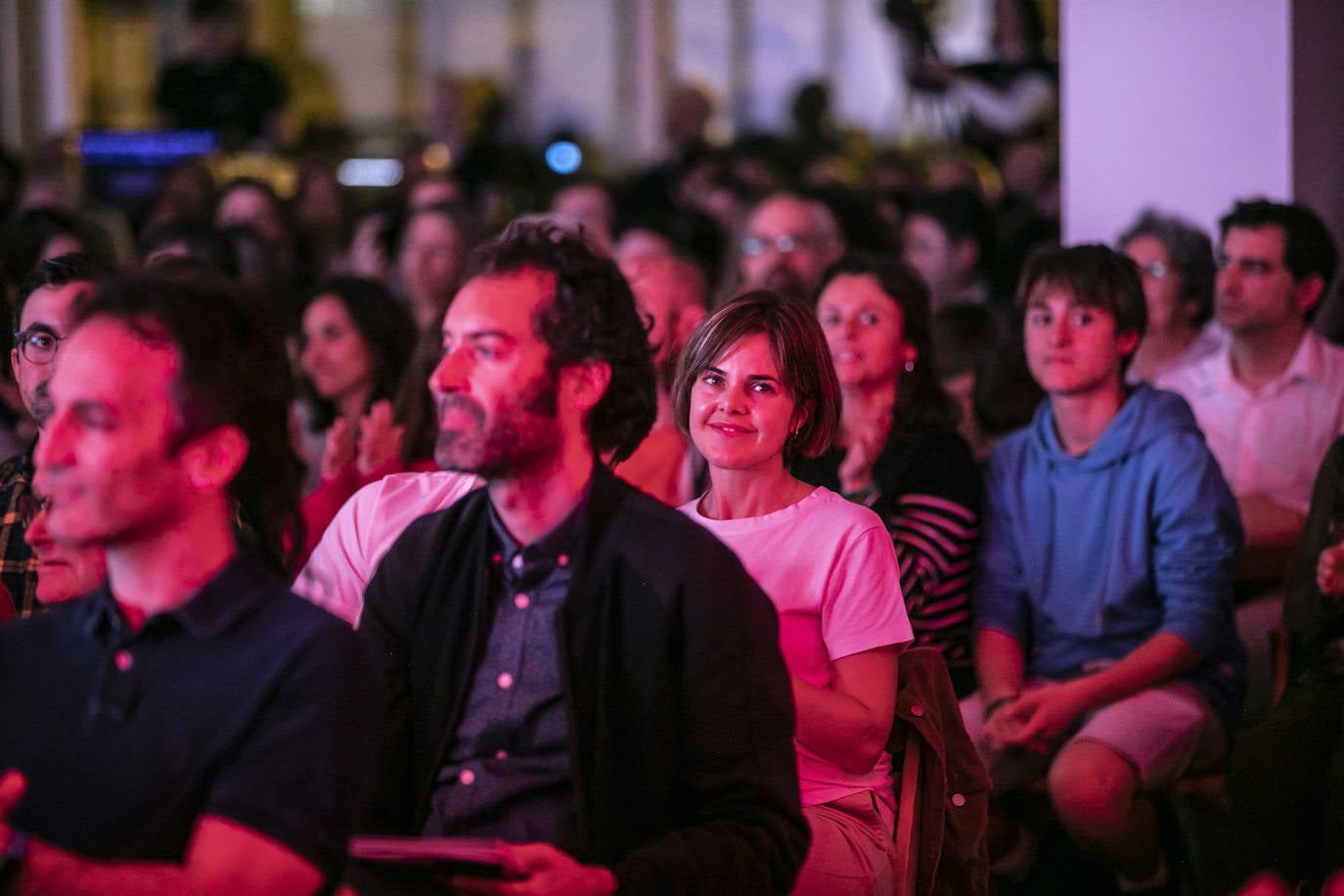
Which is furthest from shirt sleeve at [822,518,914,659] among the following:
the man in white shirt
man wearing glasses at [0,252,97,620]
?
the man in white shirt

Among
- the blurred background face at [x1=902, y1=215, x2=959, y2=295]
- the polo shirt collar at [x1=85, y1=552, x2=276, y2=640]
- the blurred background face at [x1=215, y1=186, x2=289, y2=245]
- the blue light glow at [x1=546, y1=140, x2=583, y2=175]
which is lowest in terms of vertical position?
the polo shirt collar at [x1=85, y1=552, x2=276, y2=640]

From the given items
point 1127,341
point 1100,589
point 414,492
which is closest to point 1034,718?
point 1100,589

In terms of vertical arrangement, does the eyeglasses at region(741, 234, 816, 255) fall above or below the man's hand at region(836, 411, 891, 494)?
above

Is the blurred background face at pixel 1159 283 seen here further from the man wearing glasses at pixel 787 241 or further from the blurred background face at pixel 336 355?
the blurred background face at pixel 336 355

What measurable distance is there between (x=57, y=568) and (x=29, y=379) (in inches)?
18.3

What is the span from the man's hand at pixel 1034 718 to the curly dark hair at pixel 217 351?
67.7 inches

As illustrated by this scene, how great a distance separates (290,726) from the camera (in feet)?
4.86

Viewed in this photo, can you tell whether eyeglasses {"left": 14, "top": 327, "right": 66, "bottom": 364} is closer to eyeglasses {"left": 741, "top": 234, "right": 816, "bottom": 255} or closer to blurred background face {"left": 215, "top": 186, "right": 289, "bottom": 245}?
eyeglasses {"left": 741, "top": 234, "right": 816, "bottom": 255}

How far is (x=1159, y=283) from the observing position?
13.7 feet

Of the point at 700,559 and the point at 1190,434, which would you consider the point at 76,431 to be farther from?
the point at 1190,434

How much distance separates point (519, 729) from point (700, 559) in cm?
30

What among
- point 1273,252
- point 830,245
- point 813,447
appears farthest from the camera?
point 830,245

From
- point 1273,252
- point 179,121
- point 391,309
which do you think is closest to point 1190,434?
point 1273,252

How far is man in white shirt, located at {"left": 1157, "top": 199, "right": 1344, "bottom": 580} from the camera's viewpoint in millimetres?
3742
